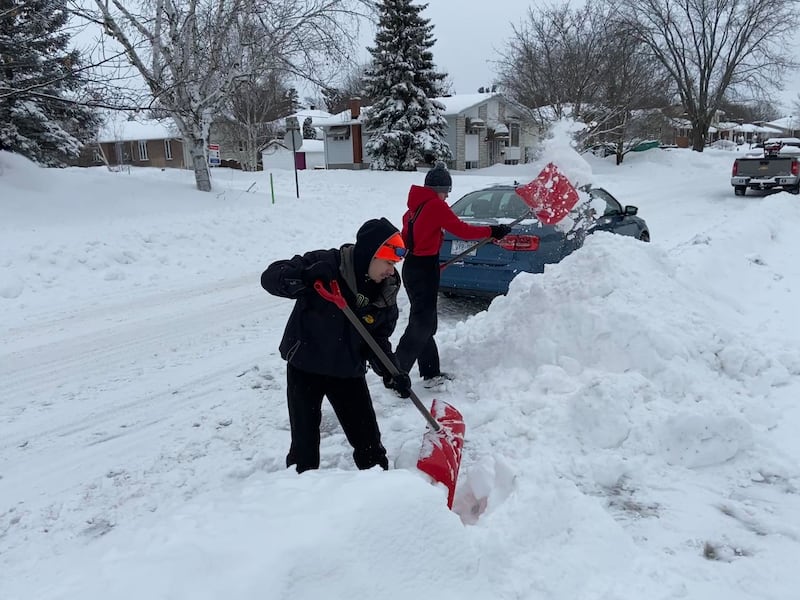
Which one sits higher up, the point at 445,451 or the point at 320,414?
the point at 320,414

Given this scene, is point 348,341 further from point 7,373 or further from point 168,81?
point 168,81

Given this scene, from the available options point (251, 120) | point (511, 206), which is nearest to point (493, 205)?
point (511, 206)

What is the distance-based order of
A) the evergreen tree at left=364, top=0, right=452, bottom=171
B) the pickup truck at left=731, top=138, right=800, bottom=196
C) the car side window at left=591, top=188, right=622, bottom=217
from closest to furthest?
the car side window at left=591, top=188, right=622, bottom=217, the pickup truck at left=731, top=138, right=800, bottom=196, the evergreen tree at left=364, top=0, right=452, bottom=171

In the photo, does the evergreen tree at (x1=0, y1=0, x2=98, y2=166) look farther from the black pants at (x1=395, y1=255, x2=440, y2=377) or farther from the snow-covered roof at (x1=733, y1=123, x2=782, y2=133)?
the snow-covered roof at (x1=733, y1=123, x2=782, y2=133)

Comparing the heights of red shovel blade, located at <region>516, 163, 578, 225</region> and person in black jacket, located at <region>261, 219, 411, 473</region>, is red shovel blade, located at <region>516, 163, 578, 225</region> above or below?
above

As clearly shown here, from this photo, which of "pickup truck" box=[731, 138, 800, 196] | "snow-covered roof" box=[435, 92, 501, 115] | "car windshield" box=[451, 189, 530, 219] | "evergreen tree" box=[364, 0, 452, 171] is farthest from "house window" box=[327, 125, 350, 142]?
"car windshield" box=[451, 189, 530, 219]

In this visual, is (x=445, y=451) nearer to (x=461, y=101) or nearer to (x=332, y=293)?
(x=332, y=293)

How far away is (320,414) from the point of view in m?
3.02

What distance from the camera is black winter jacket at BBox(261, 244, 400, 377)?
281cm

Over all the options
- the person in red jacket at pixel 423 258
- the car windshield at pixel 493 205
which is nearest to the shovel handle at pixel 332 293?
the person in red jacket at pixel 423 258

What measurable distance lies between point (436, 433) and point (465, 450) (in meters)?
0.38

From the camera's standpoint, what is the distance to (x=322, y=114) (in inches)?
2432

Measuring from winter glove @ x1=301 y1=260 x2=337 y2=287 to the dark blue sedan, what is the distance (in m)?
3.43

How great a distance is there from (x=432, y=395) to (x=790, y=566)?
8.30ft
